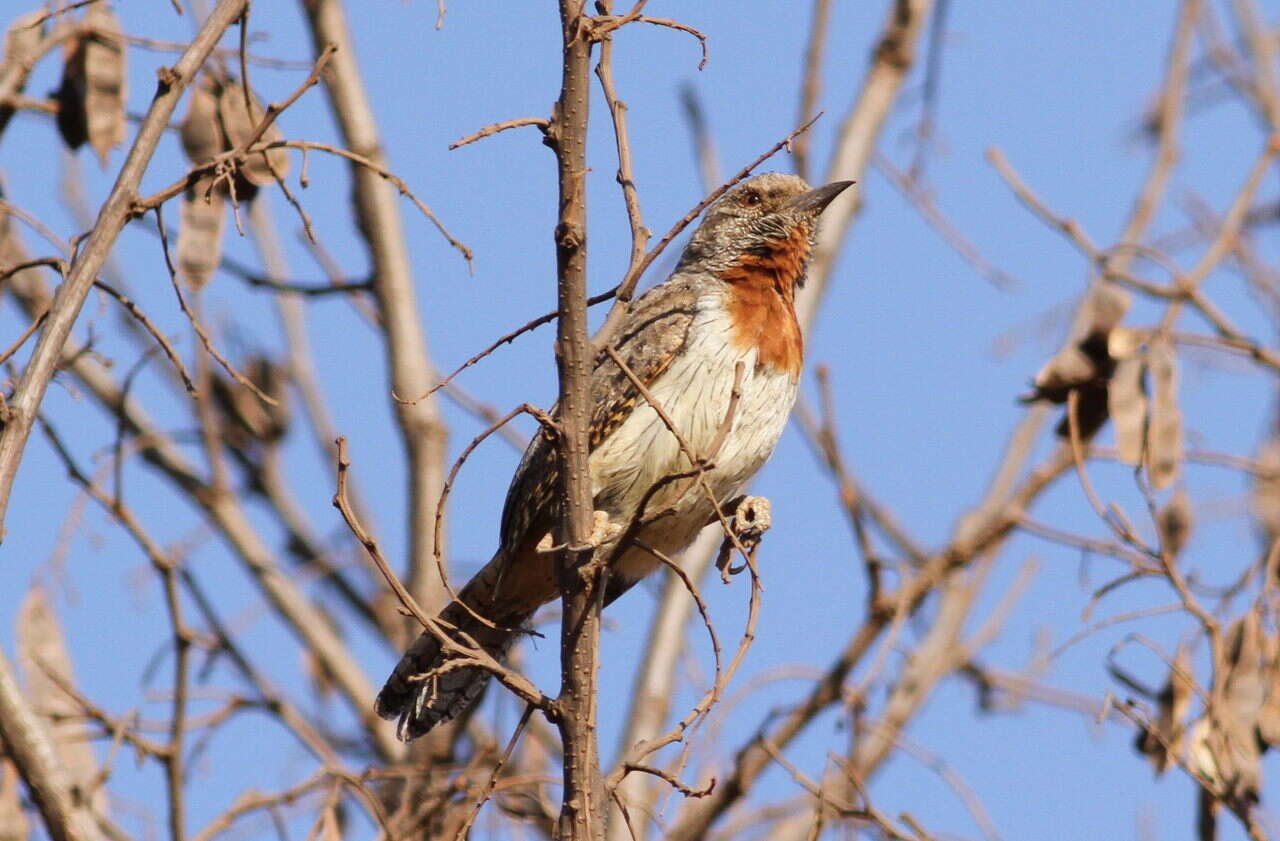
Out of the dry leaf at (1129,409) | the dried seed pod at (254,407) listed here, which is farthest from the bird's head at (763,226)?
the dried seed pod at (254,407)

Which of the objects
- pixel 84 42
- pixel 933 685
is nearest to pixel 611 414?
pixel 84 42

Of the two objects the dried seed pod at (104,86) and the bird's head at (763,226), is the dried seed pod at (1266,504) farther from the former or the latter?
the dried seed pod at (104,86)

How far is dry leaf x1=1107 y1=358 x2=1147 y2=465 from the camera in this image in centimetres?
515

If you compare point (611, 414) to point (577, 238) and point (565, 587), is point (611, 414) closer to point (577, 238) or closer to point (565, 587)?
point (565, 587)

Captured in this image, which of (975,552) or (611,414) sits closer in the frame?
(611,414)

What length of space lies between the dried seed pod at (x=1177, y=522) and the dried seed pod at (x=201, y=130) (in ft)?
11.3

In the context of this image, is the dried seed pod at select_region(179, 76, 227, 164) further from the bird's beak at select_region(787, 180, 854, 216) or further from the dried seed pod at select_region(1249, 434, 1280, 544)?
the dried seed pod at select_region(1249, 434, 1280, 544)

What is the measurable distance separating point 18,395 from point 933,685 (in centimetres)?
517

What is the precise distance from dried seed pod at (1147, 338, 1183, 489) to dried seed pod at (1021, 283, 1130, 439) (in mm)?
209

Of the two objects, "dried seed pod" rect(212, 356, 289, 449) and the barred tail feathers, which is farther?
"dried seed pod" rect(212, 356, 289, 449)

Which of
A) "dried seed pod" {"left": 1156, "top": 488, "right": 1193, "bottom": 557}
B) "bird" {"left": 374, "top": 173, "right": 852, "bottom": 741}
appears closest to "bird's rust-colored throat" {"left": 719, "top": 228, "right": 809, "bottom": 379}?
"bird" {"left": 374, "top": 173, "right": 852, "bottom": 741}

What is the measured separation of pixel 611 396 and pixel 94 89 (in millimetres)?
1922

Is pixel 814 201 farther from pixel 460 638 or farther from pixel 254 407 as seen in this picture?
pixel 254 407

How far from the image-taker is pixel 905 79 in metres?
8.73
